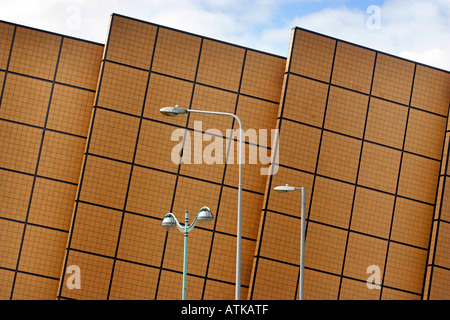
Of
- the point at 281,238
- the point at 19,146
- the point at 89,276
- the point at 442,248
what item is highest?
the point at 19,146

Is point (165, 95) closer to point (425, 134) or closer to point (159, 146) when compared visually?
point (159, 146)

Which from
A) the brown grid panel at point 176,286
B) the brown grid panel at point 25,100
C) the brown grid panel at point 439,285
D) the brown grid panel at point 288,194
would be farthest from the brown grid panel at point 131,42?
the brown grid panel at point 439,285

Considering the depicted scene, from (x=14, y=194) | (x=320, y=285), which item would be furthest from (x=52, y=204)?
(x=320, y=285)

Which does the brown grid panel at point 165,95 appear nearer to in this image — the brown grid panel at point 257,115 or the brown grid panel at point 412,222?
the brown grid panel at point 257,115

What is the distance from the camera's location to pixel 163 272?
20.9 m

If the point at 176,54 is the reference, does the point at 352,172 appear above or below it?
below

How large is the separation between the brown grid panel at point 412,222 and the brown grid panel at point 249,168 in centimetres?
549

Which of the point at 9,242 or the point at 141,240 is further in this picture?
the point at 141,240

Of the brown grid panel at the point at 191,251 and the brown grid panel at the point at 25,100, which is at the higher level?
the brown grid panel at the point at 25,100

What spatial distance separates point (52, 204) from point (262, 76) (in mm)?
9405

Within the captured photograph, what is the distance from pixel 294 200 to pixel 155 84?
22.6 feet

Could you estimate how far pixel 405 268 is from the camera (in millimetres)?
22047

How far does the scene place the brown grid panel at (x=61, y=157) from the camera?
69.2ft

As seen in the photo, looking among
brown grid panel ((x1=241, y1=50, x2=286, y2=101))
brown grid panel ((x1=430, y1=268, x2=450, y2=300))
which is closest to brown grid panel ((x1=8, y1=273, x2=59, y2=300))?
brown grid panel ((x1=241, y1=50, x2=286, y2=101))
